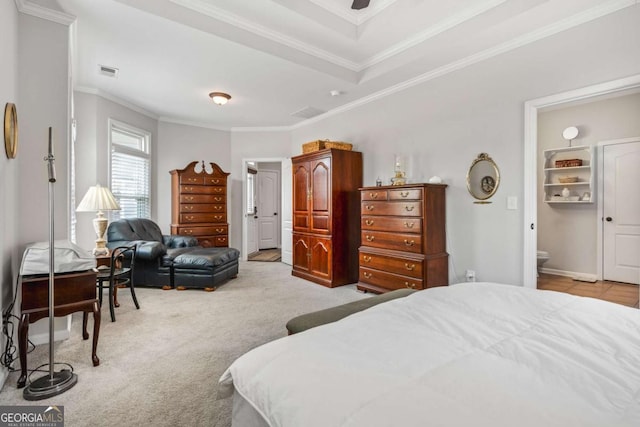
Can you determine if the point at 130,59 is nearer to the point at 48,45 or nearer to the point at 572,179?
the point at 48,45

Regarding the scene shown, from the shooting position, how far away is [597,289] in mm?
4375

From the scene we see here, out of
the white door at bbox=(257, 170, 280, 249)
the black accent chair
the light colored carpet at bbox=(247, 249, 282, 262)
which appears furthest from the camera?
the white door at bbox=(257, 170, 280, 249)

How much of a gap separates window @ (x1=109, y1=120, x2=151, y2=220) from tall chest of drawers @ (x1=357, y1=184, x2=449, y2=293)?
4.00 m

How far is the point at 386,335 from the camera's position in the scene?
114 centimetres

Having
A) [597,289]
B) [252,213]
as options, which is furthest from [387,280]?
[252,213]

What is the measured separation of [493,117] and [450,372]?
327cm

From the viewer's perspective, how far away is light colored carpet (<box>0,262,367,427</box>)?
73.2 inches

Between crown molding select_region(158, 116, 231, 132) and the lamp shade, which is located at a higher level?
crown molding select_region(158, 116, 231, 132)

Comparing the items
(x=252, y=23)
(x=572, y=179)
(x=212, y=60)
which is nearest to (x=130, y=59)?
(x=212, y=60)

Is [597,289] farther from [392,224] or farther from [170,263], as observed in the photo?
[170,263]

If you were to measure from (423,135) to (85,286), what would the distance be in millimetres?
3774

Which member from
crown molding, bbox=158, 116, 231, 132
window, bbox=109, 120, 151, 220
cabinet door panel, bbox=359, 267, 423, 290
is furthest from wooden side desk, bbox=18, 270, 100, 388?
crown molding, bbox=158, 116, 231, 132

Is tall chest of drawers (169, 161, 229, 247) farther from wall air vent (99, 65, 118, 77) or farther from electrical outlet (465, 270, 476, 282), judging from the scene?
electrical outlet (465, 270, 476, 282)

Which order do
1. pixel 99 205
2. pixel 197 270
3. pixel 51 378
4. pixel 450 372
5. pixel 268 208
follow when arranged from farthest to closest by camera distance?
pixel 268 208, pixel 197 270, pixel 99 205, pixel 51 378, pixel 450 372
